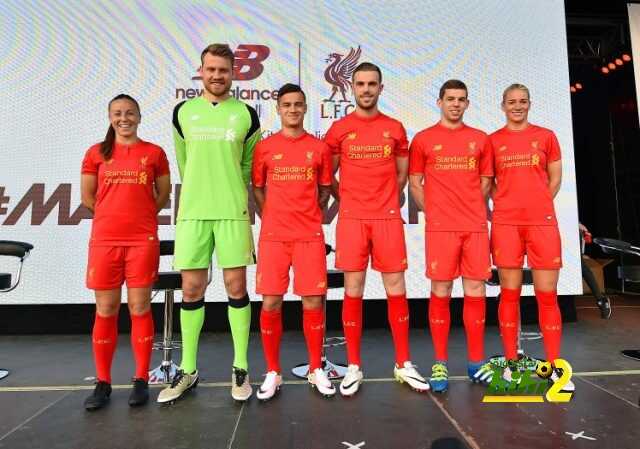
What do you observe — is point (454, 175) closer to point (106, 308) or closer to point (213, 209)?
point (213, 209)

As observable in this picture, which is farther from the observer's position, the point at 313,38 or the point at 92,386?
the point at 313,38

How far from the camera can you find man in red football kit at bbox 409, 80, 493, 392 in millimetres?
2297

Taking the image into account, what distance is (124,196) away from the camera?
2.12 metres

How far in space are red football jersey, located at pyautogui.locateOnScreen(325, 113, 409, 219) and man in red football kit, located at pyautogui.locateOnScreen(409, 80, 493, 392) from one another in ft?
0.72

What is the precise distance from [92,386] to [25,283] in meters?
1.96

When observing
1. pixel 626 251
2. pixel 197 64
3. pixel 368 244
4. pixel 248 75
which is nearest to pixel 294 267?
pixel 368 244

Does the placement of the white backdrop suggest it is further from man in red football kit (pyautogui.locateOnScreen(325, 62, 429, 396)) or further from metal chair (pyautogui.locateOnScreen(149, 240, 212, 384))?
man in red football kit (pyautogui.locateOnScreen(325, 62, 429, 396))

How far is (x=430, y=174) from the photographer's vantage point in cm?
237

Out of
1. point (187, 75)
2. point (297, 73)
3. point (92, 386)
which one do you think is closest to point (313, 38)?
point (297, 73)

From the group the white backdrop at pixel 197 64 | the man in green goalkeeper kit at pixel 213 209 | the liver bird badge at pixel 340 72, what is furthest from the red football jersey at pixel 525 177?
A: the liver bird badge at pixel 340 72

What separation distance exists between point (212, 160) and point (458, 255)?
138 centimetres

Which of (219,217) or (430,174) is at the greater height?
(430,174)

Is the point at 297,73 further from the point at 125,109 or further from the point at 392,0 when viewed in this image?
the point at 125,109

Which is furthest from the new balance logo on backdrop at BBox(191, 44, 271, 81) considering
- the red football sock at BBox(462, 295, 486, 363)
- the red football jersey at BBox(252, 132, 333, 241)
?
the red football sock at BBox(462, 295, 486, 363)
